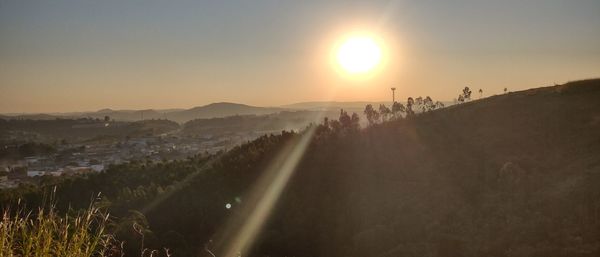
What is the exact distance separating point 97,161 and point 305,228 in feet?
177

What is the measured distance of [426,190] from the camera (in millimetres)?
13984

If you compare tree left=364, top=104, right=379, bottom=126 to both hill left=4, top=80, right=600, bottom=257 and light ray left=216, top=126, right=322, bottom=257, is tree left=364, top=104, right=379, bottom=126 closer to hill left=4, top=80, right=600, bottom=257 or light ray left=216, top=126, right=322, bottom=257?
hill left=4, top=80, right=600, bottom=257

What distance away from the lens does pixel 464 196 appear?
13016 millimetres

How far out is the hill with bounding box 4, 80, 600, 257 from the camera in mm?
10797

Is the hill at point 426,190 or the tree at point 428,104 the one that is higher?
the tree at point 428,104

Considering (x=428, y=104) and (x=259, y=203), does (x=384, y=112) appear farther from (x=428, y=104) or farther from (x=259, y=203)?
(x=259, y=203)

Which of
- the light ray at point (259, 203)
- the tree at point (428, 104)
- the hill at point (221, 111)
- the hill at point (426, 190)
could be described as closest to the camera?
the hill at point (426, 190)

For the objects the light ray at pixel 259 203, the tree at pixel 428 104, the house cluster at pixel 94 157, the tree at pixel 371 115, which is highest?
the tree at pixel 428 104

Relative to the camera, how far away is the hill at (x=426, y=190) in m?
10.8

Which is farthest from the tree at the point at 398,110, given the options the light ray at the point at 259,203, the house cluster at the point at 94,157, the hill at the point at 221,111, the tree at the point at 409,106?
the hill at the point at 221,111

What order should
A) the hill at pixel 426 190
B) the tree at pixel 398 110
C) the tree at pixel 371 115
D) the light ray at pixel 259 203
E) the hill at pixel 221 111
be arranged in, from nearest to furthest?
the hill at pixel 426 190 → the light ray at pixel 259 203 → the tree at pixel 371 115 → the tree at pixel 398 110 → the hill at pixel 221 111

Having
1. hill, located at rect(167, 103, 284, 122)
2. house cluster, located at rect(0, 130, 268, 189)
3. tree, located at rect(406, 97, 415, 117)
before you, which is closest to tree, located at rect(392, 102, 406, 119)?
tree, located at rect(406, 97, 415, 117)

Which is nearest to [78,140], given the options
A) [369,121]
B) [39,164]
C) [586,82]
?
[39,164]

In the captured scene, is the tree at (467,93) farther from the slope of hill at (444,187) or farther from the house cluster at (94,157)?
the house cluster at (94,157)
